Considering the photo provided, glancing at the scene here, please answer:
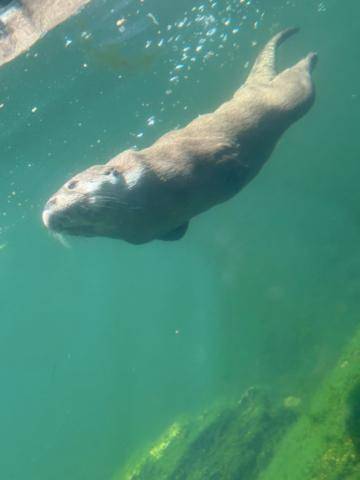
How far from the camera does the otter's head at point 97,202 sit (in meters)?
4.65

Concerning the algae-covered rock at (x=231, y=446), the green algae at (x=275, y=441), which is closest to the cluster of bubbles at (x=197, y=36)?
the green algae at (x=275, y=441)

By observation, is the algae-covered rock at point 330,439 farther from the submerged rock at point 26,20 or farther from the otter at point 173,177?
the submerged rock at point 26,20

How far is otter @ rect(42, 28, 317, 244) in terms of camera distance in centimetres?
475

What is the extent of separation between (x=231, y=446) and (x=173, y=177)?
13457mm

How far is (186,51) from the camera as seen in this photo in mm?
19781

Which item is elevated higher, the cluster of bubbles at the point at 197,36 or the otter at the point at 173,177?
the otter at the point at 173,177

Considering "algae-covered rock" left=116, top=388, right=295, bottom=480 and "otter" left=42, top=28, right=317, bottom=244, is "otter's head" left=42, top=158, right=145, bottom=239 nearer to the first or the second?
"otter" left=42, top=28, right=317, bottom=244

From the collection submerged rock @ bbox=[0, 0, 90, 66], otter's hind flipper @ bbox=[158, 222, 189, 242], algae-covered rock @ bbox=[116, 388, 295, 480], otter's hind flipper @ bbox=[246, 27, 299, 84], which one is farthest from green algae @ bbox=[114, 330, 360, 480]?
submerged rock @ bbox=[0, 0, 90, 66]

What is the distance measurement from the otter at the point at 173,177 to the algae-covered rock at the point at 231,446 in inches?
454

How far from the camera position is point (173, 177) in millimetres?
5230

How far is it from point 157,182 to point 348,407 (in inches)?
276

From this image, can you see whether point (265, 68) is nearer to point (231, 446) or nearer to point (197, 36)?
point (197, 36)

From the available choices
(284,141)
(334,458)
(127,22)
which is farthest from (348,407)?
(284,141)

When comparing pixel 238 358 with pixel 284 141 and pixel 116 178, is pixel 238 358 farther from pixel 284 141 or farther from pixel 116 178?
pixel 116 178
